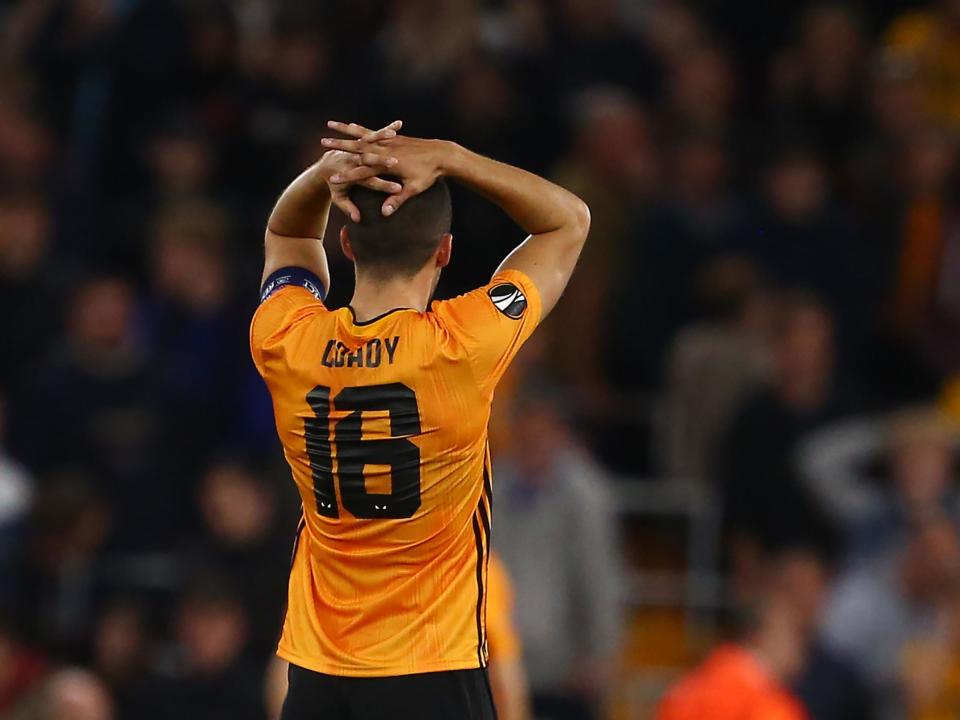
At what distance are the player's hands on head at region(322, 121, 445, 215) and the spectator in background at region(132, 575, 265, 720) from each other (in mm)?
4275

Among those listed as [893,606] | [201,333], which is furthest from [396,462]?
[201,333]

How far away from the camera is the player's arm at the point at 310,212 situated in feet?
12.4

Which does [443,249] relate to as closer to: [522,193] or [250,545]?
[522,193]

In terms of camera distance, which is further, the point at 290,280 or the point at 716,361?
the point at 716,361

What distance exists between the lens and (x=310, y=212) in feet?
13.3

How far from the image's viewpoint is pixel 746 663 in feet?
23.0

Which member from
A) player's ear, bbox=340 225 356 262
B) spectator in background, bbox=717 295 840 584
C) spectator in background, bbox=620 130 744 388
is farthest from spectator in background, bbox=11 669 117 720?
spectator in background, bbox=620 130 744 388

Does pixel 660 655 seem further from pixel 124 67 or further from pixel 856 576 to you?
pixel 124 67

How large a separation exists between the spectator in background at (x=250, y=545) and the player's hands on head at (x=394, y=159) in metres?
4.53

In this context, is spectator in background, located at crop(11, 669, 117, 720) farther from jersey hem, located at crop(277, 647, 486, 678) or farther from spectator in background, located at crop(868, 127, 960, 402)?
spectator in background, located at crop(868, 127, 960, 402)

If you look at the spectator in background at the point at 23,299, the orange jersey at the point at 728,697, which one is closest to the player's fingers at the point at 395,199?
the orange jersey at the point at 728,697

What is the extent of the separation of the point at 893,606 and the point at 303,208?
489 centimetres

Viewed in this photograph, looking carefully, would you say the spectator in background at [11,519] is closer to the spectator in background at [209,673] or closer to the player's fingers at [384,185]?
the spectator in background at [209,673]

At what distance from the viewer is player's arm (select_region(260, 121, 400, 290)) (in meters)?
3.77
